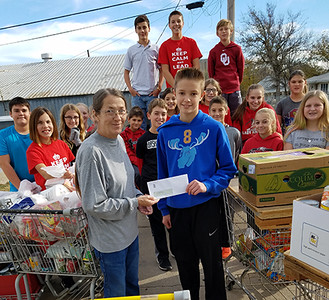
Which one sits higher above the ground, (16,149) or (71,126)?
(71,126)

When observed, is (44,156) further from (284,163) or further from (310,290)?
(310,290)

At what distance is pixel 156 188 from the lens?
6.34ft

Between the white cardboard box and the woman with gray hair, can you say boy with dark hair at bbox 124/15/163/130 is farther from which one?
the white cardboard box

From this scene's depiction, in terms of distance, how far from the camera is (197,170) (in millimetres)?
2020

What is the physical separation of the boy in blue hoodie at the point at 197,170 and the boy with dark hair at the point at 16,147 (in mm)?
2050

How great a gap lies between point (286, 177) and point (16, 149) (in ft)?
Result: 9.89

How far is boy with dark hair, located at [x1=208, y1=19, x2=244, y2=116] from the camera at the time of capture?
4.92 metres

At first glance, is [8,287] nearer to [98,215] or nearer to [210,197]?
[98,215]

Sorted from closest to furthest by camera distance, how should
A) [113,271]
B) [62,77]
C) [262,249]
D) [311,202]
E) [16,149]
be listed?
[311,202] < [113,271] < [262,249] < [16,149] < [62,77]

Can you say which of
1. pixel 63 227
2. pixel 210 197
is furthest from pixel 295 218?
pixel 63 227

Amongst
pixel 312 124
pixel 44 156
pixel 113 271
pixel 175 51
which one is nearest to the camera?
pixel 113 271

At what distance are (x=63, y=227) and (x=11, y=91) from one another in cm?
2076

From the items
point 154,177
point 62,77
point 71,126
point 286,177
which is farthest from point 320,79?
point 286,177

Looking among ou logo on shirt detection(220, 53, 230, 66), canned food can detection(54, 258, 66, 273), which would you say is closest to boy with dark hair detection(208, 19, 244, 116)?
ou logo on shirt detection(220, 53, 230, 66)
